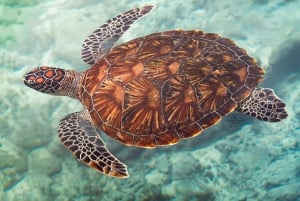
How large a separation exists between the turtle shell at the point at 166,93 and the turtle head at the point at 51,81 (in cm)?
50

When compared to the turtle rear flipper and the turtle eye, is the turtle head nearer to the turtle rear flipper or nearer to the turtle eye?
the turtle eye

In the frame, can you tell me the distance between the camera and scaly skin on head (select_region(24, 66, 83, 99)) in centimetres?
359

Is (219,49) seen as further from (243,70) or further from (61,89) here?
(61,89)

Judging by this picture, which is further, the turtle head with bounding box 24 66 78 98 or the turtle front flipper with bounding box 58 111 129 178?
the turtle head with bounding box 24 66 78 98

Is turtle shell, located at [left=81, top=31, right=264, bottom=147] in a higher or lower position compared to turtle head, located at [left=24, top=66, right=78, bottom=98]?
higher

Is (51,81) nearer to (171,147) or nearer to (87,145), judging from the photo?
(87,145)

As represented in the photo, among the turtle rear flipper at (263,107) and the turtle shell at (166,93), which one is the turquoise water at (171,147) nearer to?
the turtle rear flipper at (263,107)

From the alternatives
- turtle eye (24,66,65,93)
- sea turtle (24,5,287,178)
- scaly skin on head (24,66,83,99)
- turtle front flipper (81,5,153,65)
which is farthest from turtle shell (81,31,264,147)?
turtle front flipper (81,5,153,65)

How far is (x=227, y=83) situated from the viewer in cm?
314

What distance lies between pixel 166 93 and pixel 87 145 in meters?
1.00

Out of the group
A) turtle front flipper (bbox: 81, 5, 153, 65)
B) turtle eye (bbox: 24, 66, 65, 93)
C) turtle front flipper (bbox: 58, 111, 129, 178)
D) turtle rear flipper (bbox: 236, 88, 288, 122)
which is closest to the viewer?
turtle front flipper (bbox: 58, 111, 129, 178)

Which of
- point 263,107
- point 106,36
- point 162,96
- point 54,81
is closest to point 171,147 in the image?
point 162,96

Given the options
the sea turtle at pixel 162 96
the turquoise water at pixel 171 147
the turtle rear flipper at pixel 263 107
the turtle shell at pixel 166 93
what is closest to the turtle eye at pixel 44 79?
the sea turtle at pixel 162 96

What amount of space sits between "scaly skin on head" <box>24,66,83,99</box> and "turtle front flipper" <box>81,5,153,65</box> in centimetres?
36
